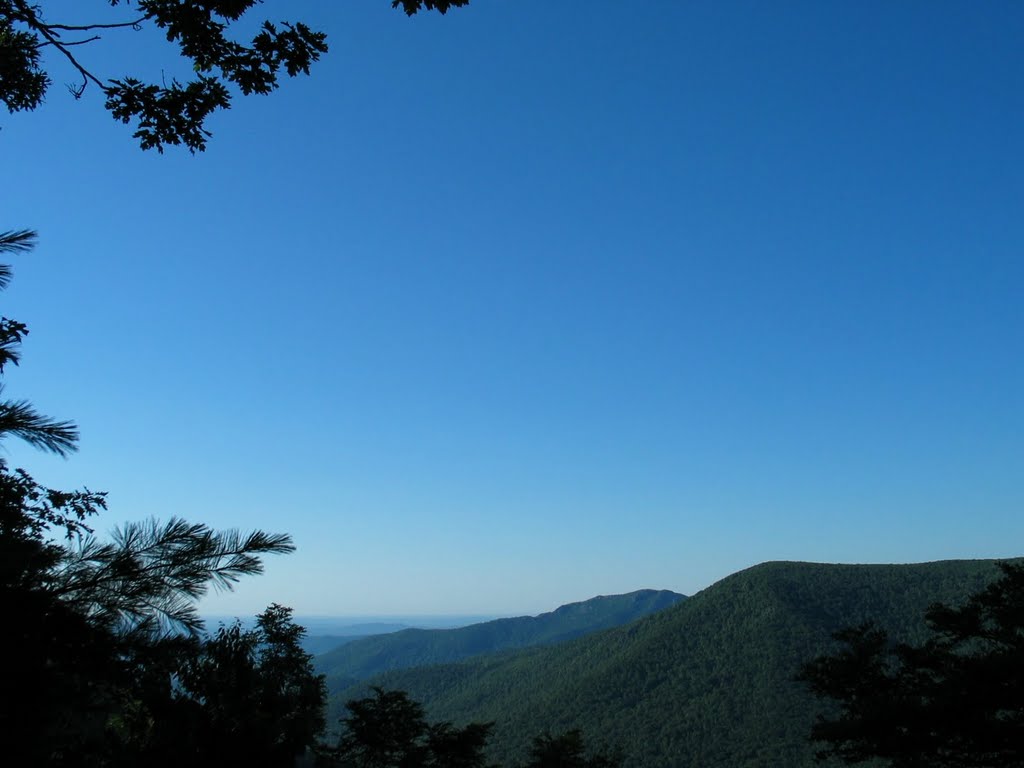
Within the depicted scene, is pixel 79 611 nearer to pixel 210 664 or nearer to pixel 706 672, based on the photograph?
pixel 210 664

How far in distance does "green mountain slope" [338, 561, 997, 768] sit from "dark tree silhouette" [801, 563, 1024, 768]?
7536 centimetres

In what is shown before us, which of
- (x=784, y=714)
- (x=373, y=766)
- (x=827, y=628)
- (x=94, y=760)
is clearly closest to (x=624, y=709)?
(x=784, y=714)

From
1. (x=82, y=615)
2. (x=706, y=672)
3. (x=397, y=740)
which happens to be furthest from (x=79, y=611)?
(x=706, y=672)

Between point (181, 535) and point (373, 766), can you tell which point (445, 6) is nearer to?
point (181, 535)

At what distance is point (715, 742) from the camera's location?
95.3 metres

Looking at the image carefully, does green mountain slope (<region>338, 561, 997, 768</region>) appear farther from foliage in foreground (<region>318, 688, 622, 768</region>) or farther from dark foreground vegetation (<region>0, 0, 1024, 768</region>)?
dark foreground vegetation (<region>0, 0, 1024, 768</region>)

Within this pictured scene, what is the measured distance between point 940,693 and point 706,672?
112696 mm

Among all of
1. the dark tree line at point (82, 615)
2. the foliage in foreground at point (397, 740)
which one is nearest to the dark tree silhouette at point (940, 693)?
the foliage in foreground at point (397, 740)

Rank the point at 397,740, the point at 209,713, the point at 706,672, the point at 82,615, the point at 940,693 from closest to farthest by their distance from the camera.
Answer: the point at 82,615, the point at 209,713, the point at 940,693, the point at 397,740, the point at 706,672

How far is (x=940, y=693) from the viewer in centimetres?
1764

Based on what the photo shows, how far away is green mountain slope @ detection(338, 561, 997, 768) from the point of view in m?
96.0

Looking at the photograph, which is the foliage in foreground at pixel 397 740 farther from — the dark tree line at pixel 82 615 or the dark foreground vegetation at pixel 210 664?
the dark tree line at pixel 82 615

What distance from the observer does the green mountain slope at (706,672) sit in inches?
3780

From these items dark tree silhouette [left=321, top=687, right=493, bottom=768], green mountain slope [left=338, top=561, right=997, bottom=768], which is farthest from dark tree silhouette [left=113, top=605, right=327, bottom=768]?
green mountain slope [left=338, top=561, right=997, bottom=768]
